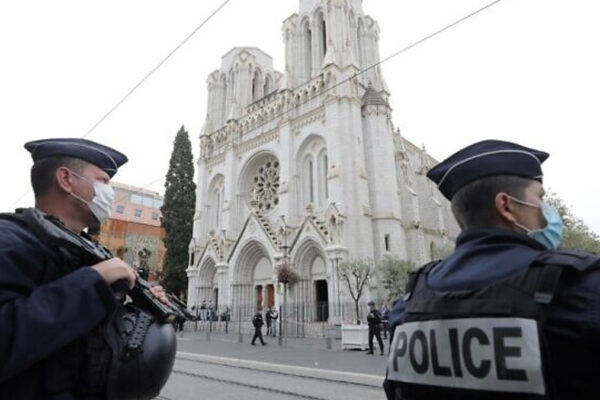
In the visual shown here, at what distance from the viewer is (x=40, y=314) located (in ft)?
4.20

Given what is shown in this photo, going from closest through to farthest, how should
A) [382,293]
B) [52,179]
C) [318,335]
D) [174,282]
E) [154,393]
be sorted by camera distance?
[154,393]
[52,179]
[318,335]
[382,293]
[174,282]

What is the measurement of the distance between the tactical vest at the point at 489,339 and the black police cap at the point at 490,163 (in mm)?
487

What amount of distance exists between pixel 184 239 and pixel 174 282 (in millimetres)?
4525

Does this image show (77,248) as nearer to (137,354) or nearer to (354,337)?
(137,354)

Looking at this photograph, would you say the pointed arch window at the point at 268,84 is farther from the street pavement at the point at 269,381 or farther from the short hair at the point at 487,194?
the short hair at the point at 487,194

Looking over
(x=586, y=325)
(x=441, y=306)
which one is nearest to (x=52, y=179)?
(x=441, y=306)

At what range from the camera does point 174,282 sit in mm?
37344

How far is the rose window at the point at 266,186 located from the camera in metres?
32.9

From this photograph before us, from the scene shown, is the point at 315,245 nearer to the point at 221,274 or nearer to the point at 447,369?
the point at 221,274

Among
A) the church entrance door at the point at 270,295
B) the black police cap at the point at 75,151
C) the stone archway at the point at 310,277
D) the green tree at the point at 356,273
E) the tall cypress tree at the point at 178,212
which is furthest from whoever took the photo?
the tall cypress tree at the point at 178,212

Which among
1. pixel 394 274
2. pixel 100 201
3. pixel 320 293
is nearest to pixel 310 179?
pixel 320 293

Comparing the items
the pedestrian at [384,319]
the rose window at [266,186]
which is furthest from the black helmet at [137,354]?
the rose window at [266,186]

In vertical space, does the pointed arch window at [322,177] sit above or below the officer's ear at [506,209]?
above

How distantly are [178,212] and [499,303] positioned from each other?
40.6 meters
